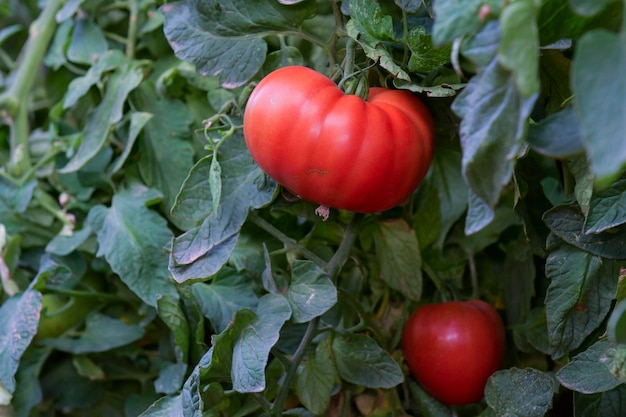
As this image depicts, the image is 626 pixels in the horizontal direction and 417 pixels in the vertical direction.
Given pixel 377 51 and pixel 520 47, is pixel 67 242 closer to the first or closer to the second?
pixel 377 51

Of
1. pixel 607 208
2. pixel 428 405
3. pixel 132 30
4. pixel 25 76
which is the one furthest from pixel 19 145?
pixel 607 208

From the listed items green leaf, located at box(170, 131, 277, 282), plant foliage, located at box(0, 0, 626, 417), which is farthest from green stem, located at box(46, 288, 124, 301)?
green leaf, located at box(170, 131, 277, 282)

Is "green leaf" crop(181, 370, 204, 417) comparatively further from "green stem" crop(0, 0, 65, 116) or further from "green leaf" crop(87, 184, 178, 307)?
"green stem" crop(0, 0, 65, 116)

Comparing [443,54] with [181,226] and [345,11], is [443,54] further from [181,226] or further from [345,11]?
[181,226]

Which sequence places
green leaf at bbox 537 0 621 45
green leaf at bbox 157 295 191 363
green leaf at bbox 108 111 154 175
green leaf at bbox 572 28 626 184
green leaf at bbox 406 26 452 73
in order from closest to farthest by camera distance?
green leaf at bbox 572 28 626 184
green leaf at bbox 537 0 621 45
green leaf at bbox 406 26 452 73
green leaf at bbox 157 295 191 363
green leaf at bbox 108 111 154 175

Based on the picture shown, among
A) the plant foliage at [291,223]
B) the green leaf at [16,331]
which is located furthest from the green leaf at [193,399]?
the green leaf at [16,331]

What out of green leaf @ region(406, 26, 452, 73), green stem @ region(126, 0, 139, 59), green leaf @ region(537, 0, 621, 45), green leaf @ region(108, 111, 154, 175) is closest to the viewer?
green leaf @ region(537, 0, 621, 45)

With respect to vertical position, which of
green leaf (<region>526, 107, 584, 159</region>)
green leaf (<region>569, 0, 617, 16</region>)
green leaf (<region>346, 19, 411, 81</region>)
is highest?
green leaf (<region>569, 0, 617, 16</region>)
